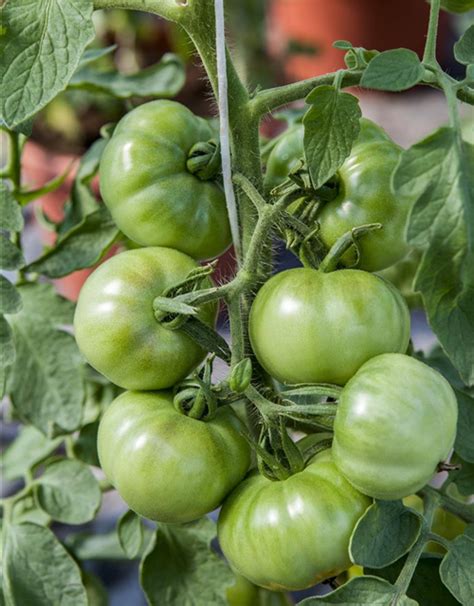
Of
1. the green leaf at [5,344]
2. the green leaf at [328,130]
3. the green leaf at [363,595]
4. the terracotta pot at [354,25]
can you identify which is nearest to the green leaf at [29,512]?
the green leaf at [5,344]

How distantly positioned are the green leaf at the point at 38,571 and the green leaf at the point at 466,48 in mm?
512

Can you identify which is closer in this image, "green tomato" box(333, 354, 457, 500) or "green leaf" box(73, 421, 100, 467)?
"green tomato" box(333, 354, 457, 500)

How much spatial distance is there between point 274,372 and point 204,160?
18 centimetres

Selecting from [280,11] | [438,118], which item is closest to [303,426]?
[438,118]

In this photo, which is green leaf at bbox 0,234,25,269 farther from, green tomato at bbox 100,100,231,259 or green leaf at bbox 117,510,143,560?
green leaf at bbox 117,510,143,560

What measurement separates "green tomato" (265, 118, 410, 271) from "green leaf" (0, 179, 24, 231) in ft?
0.82

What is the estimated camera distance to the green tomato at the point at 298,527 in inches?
21.9

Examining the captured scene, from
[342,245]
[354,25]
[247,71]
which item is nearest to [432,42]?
[342,245]

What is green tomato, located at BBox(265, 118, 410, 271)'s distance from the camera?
600 mm

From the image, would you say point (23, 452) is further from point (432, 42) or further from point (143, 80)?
point (432, 42)

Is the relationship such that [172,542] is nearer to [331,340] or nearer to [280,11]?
[331,340]

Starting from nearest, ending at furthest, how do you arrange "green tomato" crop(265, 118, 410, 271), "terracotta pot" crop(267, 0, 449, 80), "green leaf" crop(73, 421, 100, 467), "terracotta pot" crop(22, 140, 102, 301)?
"green tomato" crop(265, 118, 410, 271)
"green leaf" crop(73, 421, 100, 467)
"terracotta pot" crop(22, 140, 102, 301)
"terracotta pot" crop(267, 0, 449, 80)

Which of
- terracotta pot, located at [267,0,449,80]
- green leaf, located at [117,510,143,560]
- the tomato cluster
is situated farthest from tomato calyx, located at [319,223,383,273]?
terracotta pot, located at [267,0,449,80]

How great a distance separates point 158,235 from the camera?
0.66 metres
